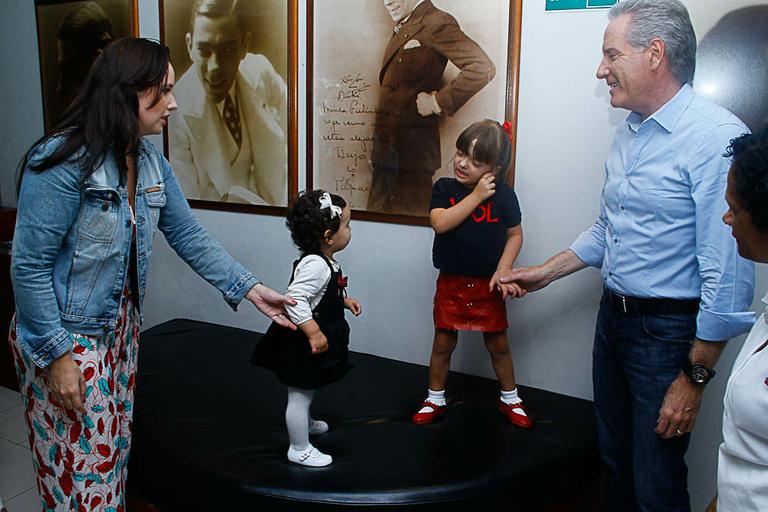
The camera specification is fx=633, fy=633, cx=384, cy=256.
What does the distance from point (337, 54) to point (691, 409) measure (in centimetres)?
201

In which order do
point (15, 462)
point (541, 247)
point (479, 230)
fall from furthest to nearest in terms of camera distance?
point (15, 462)
point (541, 247)
point (479, 230)

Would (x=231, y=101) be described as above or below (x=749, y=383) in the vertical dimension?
above

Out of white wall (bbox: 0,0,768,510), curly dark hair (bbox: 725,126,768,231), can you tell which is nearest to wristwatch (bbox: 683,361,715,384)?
curly dark hair (bbox: 725,126,768,231)

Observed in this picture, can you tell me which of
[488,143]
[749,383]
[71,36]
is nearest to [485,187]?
[488,143]

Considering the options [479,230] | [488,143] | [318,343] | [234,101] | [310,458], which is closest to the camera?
[318,343]

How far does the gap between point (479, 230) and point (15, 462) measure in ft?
7.69

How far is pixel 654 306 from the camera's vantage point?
1.75 meters

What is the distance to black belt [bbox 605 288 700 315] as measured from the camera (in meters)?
1.73

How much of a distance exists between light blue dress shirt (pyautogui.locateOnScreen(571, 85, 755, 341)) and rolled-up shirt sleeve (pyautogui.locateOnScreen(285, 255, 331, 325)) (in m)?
0.85

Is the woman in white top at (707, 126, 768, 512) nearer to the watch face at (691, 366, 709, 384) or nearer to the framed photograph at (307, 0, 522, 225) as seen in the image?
the watch face at (691, 366, 709, 384)

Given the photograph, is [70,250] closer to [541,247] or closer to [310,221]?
[310,221]

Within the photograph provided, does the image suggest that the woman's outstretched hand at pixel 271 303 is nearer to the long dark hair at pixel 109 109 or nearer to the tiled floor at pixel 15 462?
the long dark hair at pixel 109 109

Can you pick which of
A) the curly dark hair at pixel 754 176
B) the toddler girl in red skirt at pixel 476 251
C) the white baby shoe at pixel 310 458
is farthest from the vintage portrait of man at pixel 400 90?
the curly dark hair at pixel 754 176

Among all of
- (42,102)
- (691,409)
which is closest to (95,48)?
(42,102)
